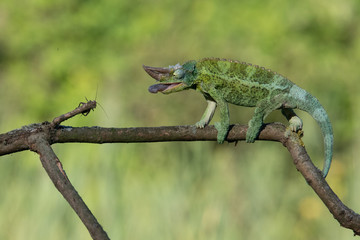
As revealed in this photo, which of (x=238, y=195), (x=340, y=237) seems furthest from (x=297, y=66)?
(x=340, y=237)

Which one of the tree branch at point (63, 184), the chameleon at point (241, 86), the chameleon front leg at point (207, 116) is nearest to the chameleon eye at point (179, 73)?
the chameleon at point (241, 86)

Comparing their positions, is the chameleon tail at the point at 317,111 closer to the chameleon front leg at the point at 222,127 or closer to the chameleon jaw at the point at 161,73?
the chameleon front leg at the point at 222,127

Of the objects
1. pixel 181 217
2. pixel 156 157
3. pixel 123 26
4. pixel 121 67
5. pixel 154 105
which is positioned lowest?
pixel 181 217

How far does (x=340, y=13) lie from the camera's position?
9.70m

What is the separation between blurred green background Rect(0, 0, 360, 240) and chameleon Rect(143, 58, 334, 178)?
0.29 meters

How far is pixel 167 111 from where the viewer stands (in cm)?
808

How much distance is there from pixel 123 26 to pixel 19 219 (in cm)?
661

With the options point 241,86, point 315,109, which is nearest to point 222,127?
point 241,86

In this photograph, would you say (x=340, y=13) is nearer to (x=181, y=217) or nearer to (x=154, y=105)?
(x=154, y=105)

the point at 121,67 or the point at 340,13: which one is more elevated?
the point at 121,67

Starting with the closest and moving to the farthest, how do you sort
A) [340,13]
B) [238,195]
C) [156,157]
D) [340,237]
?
[340,237] < [238,195] < [156,157] < [340,13]

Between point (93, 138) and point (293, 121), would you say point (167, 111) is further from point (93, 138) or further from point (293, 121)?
point (93, 138)

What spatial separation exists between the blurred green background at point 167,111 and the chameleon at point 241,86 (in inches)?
11.5

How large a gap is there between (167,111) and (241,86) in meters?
5.83
